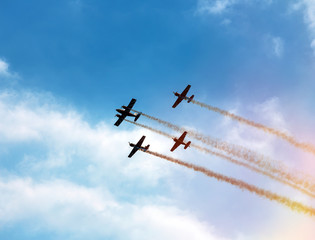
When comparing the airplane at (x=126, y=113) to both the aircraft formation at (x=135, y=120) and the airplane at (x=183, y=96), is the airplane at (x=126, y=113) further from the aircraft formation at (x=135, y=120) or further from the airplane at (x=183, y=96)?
the airplane at (x=183, y=96)

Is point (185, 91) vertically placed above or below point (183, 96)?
above

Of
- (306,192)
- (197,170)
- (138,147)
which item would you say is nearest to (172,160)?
(197,170)

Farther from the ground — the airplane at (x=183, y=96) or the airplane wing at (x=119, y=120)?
the airplane at (x=183, y=96)

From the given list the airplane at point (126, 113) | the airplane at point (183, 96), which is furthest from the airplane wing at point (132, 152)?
the airplane at point (183, 96)

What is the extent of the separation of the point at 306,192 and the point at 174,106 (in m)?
47.5

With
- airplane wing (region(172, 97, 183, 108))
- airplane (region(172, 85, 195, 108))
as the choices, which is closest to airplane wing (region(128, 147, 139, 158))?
airplane wing (region(172, 97, 183, 108))

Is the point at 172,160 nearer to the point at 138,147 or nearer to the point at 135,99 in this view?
the point at 138,147

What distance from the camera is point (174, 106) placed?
3546 inches

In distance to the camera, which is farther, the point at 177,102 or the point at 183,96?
the point at 177,102

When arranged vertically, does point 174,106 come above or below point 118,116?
above

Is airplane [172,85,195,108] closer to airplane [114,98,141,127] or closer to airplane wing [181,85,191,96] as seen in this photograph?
airplane wing [181,85,191,96]

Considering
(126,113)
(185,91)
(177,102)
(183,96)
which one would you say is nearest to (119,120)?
(126,113)

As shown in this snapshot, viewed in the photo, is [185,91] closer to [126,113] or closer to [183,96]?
[183,96]

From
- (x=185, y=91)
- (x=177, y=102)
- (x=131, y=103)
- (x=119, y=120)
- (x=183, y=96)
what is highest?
(x=185, y=91)
